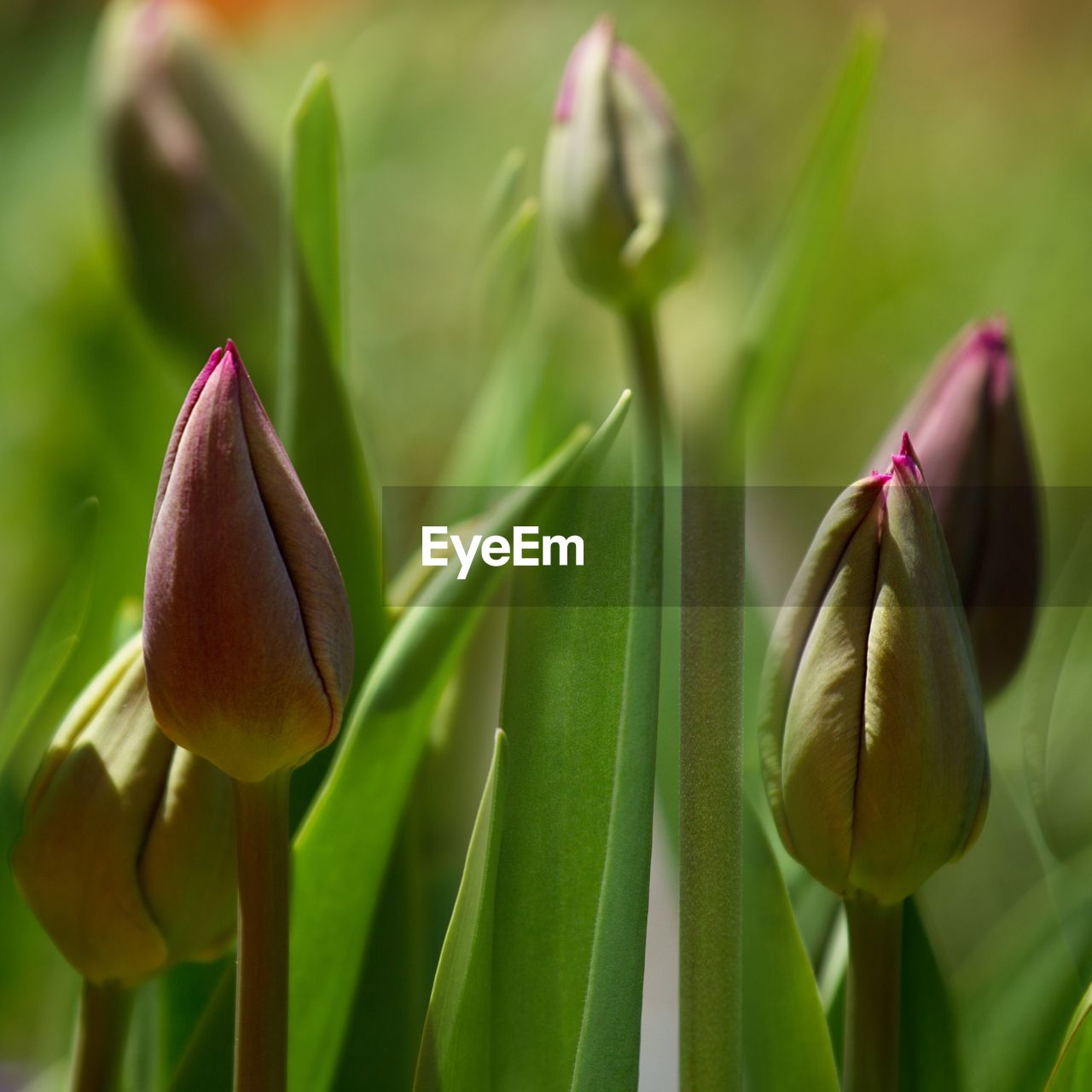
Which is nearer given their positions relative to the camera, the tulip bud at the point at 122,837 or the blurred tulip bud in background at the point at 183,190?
the tulip bud at the point at 122,837

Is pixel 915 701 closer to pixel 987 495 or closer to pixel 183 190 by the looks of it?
pixel 987 495

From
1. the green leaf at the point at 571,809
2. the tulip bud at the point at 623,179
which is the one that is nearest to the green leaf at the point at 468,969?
the green leaf at the point at 571,809

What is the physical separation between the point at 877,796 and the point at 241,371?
9 centimetres

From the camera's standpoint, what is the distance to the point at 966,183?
0.77 meters

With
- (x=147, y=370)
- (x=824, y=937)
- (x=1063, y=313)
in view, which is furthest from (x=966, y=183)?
(x=824, y=937)

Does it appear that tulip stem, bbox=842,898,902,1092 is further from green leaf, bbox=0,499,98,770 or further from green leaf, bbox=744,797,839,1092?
green leaf, bbox=0,499,98,770

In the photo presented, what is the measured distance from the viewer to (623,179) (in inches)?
9.5

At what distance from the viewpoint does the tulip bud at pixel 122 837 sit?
169 millimetres

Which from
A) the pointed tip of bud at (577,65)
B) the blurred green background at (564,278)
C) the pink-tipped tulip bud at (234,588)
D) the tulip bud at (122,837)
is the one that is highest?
the blurred green background at (564,278)

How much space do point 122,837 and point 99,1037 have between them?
34 mm

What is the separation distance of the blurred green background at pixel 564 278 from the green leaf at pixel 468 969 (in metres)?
0.08

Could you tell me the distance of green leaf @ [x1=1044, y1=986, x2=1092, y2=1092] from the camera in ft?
0.55

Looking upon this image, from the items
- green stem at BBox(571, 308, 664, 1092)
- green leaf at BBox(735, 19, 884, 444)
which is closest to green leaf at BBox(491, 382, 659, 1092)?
green stem at BBox(571, 308, 664, 1092)

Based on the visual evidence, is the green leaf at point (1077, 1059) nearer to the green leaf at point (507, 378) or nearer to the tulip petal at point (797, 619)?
the tulip petal at point (797, 619)
